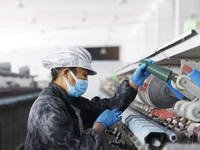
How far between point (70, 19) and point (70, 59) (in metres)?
8.43

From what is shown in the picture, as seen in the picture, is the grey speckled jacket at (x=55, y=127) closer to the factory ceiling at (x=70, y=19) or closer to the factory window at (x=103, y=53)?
the factory ceiling at (x=70, y=19)

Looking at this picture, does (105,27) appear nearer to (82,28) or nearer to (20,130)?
(82,28)

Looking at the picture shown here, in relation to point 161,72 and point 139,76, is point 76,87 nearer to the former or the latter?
point 139,76

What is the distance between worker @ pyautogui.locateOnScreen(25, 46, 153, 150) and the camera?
4.36 ft

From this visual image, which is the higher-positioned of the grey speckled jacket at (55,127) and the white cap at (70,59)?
the white cap at (70,59)

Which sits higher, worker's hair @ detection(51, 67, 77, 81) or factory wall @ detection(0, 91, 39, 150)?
worker's hair @ detection(51, 67, 77, 81)

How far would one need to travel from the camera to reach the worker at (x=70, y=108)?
52.3 inches

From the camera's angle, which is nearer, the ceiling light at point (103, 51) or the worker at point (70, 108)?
the worker at point (70, 108)

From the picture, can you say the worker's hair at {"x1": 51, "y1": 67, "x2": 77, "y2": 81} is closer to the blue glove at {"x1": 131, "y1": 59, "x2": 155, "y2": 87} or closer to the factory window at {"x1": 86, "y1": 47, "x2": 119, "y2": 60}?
the blue glove at {"x1": 131, "y1": 59, "x2": 155, "y2": 87}

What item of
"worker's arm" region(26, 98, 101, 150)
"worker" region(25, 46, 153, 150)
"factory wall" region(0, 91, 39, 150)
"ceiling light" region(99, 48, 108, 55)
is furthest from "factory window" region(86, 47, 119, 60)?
"worker's arm" region(26, 98, 101, 150)

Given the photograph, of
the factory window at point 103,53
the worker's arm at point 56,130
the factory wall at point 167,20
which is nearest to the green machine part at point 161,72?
the worker's arm at point 56,130

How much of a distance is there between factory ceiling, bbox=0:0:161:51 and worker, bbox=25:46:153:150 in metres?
5.73

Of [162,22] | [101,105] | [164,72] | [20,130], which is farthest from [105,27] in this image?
[164,72]

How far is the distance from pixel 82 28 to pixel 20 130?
7.46 metres
